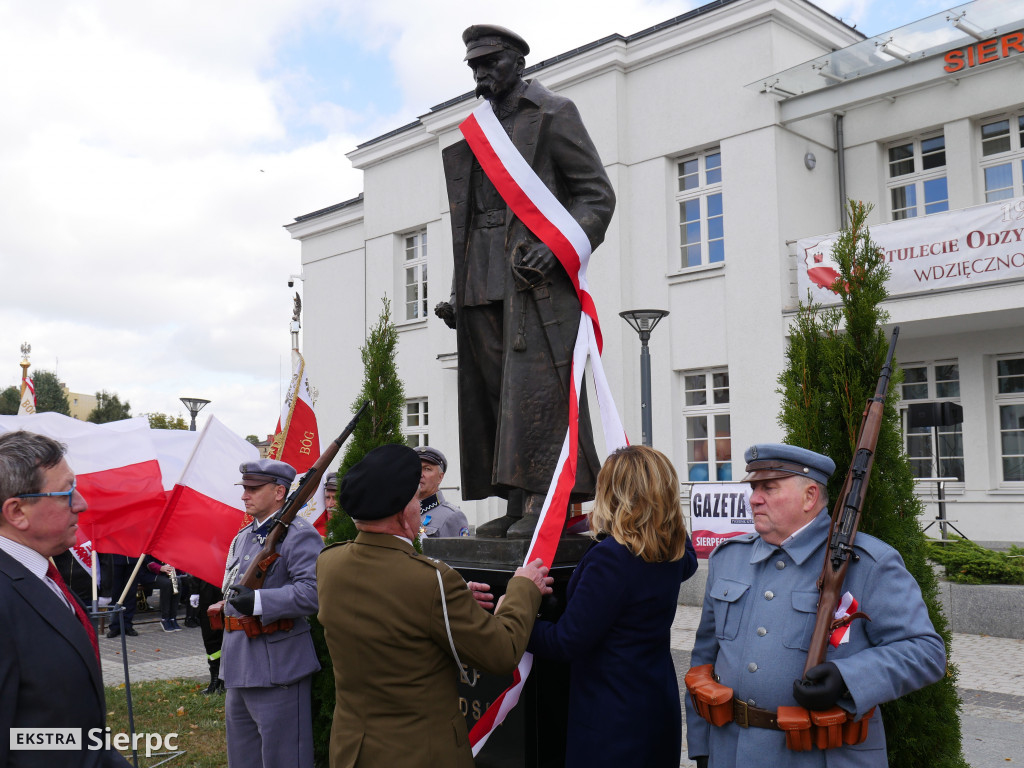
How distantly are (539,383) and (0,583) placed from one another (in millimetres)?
2223

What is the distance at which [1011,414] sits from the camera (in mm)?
15156

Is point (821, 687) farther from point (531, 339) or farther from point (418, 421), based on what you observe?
point (418, 421)

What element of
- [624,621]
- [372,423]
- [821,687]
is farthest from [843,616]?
[372,423]

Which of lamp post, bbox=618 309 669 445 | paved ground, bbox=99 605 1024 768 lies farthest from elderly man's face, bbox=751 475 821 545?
lamp post, bbox=618 309 669 445

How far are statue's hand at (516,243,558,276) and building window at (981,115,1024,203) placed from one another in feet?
45.1

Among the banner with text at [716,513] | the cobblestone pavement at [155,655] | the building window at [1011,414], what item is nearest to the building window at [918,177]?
the building window at [1011,414]

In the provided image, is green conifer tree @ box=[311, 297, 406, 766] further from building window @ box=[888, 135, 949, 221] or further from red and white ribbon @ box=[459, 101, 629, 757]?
building window @ box=[888, 135, 949, 221]

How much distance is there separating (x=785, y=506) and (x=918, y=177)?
1515 centimetres

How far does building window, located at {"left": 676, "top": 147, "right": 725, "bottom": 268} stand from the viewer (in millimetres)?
17406

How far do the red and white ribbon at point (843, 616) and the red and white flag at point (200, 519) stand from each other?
4.54m

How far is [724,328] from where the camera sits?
16953mm

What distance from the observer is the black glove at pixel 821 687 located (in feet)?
8.38

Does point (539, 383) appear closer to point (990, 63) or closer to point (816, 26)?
point (990, 63)

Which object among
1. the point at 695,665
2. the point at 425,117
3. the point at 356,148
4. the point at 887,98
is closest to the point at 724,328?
the point at 887,98
